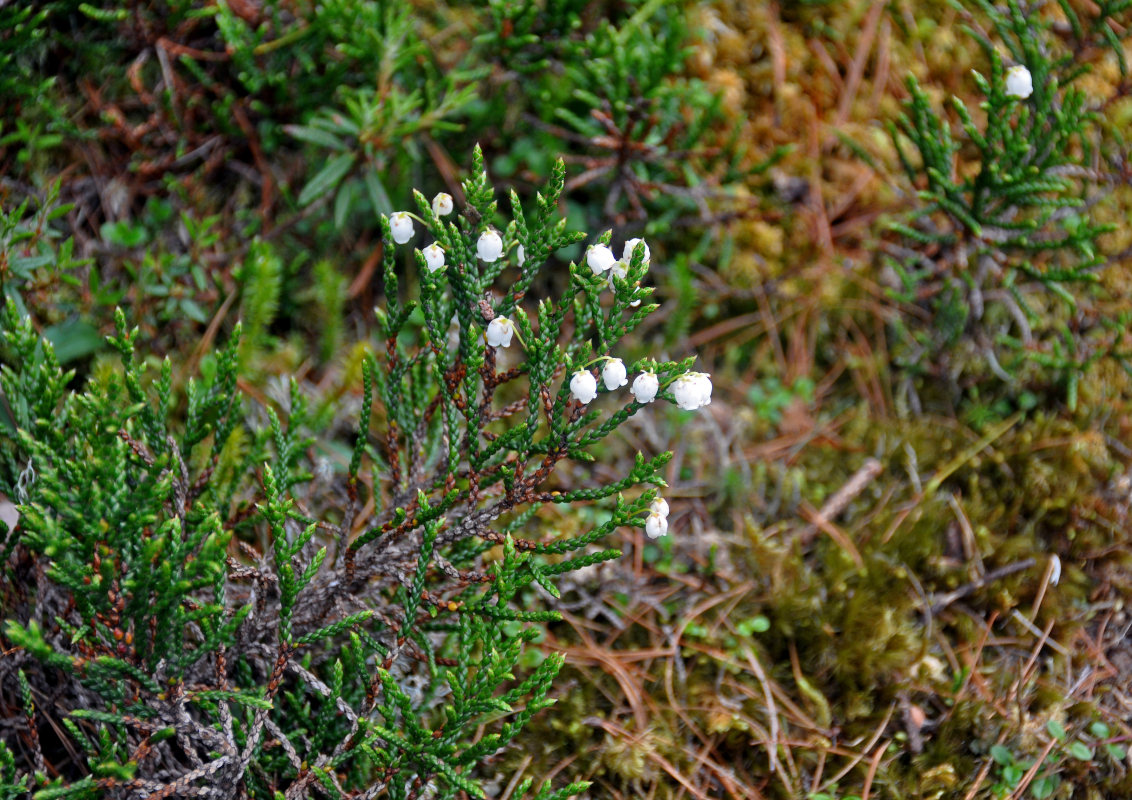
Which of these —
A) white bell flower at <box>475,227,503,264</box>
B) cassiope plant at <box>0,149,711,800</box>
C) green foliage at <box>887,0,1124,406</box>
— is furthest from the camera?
green foliage at <box>887,0,1124,406</box>

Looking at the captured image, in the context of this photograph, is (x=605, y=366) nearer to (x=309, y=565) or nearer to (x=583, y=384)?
(x=583, y=384)

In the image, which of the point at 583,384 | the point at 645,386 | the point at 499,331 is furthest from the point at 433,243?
the point at 645,386

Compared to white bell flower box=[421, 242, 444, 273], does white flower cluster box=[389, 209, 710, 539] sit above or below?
below

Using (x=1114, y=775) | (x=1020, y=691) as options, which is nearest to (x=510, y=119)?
(x=1020, y=691)

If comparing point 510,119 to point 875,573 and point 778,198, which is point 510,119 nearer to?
point 778,198

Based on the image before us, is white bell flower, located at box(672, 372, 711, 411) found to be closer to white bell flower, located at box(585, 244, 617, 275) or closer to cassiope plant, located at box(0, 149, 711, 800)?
cassiope plant, located at box(0, 149, 711, 800)

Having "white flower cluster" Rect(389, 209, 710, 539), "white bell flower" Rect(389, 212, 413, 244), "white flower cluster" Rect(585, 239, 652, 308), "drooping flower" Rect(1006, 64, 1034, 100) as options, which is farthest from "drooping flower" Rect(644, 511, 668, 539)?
"drooping flower" Rect(1006, 64, 1034, 100)

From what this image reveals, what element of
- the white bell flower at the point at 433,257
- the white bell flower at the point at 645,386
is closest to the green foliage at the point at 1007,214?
the white bell flower at the point at 645,386
